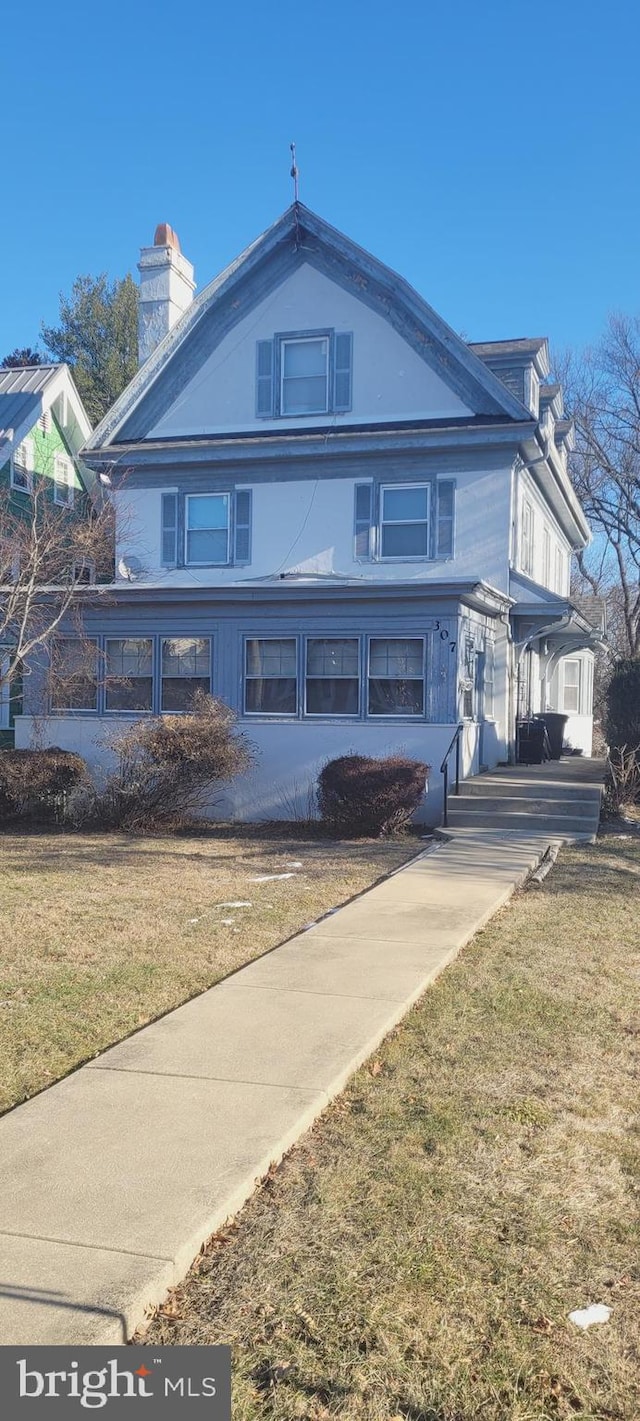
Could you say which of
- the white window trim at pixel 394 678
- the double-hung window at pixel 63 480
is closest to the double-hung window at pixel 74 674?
the white window trim at pixel 394 678

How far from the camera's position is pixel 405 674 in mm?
16125

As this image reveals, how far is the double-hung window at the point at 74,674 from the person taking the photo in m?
17.0

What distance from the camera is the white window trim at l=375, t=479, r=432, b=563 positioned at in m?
18.9

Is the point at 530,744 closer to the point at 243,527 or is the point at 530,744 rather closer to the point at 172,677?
the point at 243,527

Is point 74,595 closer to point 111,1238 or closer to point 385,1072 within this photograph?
point 385,1072

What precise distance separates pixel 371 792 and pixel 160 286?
13172mm

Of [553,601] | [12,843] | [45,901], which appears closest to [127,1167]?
[45,901]

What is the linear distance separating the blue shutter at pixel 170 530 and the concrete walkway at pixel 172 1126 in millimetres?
13022

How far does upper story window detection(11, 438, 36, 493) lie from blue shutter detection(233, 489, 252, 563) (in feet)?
17.7

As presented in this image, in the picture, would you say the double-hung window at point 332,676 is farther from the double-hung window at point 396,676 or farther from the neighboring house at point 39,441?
the neighboring house at point 39,441

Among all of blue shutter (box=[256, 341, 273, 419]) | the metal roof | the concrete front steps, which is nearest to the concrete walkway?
the concrete front steps

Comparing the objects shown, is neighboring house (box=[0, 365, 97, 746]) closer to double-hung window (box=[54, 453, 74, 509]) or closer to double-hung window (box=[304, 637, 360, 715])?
double-hung window (box=[54, 453, 74, 509])

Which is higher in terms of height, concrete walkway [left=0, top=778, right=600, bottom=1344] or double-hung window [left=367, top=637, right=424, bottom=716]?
double-hung window [left=367, top=637, right=424, bottom=716]

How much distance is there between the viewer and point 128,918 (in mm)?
9180
